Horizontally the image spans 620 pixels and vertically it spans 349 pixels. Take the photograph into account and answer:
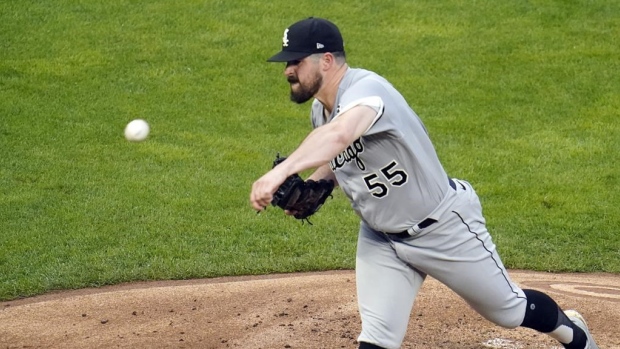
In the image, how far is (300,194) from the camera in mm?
4531

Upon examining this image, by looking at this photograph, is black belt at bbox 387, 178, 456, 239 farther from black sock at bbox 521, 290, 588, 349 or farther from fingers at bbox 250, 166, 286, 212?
fingers at bbox 250, 166, 286, 212

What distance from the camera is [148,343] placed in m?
6.03

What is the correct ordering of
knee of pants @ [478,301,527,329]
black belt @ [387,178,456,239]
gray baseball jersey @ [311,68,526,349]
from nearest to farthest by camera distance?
1. gray baseball jersey @ [311,68,526,349]
2. black belt @ [387,178,456,239]
3. knee of pants @ [478,301,527,329]

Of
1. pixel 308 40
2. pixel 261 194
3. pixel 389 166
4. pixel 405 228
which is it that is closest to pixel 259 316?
pixel 405 228

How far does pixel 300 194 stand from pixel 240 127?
653 cm

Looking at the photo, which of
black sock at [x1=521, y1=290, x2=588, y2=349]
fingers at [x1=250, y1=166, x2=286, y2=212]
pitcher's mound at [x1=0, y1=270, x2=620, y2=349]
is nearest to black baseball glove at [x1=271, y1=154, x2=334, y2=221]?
fingers at [x1=250, y1=166, x2=286, y2=212]

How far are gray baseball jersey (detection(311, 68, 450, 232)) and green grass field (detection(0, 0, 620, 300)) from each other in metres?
3.07

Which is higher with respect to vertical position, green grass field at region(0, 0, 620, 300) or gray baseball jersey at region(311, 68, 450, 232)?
gray baseball jersey at region(311, 68, 450, 232)

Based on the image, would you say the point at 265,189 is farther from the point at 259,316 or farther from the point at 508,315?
the point at 259,316

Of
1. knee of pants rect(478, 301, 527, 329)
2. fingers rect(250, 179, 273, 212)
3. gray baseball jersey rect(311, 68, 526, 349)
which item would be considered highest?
fingers rect(250, 179, 273, 212)

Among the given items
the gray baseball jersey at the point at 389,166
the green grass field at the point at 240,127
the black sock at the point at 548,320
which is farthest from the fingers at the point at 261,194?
the green grass field at the point at 240,127

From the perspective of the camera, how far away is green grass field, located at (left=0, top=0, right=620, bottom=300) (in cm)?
805

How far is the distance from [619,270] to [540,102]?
413cm

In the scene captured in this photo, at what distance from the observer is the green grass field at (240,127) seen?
805 centimetres
